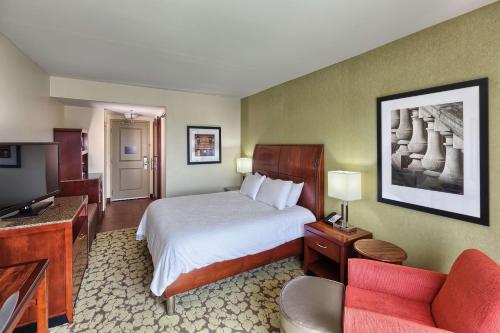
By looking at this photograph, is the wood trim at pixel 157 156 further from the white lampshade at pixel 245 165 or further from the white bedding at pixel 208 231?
the white bedding at pixel 208 231

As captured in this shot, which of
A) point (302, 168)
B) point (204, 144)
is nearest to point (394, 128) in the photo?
point (302, 168)

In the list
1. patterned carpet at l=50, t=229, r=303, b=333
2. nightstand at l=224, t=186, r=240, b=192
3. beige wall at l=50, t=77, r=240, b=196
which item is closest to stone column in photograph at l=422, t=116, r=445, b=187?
patterned carpet at l=50, t=229, r=303, b=333

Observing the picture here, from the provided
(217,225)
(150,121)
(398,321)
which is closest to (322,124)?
(217,225)

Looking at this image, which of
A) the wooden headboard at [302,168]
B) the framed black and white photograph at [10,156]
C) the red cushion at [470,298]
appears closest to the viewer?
the red cushion at [470,298]

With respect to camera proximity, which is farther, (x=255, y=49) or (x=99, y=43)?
(x=255, y=49)

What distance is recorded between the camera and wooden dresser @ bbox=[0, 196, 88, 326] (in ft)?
5.90

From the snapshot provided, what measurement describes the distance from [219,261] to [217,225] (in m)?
0.36

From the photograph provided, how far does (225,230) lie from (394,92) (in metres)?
2.20

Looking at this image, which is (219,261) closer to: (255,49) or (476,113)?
(255,49)

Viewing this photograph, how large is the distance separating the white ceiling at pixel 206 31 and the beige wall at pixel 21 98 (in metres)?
0.14

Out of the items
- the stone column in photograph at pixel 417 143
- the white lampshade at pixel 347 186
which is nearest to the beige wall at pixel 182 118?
the white lampshade at pixel 347 186

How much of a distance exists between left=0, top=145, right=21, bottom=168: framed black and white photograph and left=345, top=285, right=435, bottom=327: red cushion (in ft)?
9.11

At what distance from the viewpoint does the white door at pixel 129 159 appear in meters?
6.36

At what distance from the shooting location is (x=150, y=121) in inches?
265
